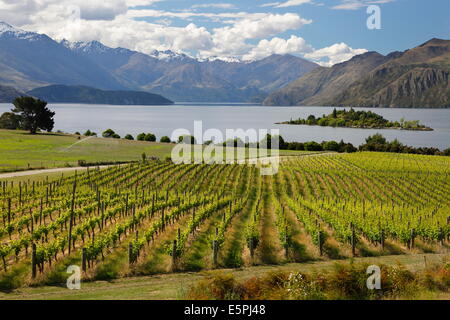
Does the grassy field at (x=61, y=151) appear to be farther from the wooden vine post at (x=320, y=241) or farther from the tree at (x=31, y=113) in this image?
the wooden vine post at (x=320, y=241)

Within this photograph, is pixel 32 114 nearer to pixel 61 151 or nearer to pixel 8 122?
pixel 8 122

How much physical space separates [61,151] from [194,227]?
66.3 meters

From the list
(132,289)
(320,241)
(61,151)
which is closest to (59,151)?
(61,151)

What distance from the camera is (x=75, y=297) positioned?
17.6 metres

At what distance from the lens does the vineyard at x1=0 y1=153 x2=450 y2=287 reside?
22.4m

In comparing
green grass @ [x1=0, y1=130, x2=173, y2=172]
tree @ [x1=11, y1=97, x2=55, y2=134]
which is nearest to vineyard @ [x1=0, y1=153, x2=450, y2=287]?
green grass @ [x1=0, y1=130, x2=173, y2=172]

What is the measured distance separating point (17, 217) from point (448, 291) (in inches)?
1117

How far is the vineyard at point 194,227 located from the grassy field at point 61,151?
19049 mm

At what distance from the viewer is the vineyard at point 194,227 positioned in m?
22.4

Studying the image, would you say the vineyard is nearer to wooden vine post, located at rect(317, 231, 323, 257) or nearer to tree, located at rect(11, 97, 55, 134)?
wooden vine post, located at rect(317, 231, 323, 257)

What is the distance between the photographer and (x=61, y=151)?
8644 centimetres

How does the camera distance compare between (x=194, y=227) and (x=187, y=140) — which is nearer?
(x=194, y=227)

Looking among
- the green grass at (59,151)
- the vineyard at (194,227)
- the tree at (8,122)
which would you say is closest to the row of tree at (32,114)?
the green grass at (59,151)
